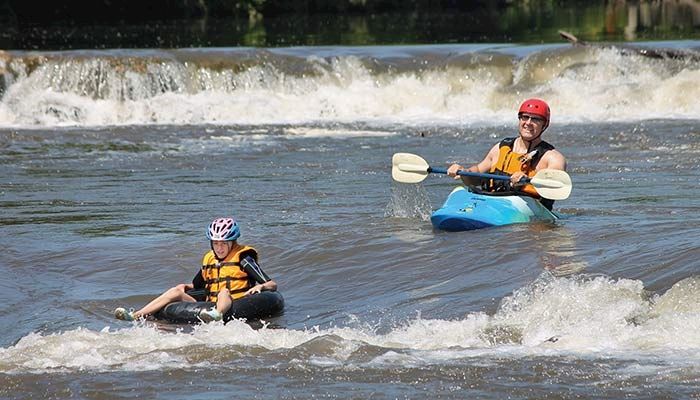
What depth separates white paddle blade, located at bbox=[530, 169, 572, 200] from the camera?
9.72m

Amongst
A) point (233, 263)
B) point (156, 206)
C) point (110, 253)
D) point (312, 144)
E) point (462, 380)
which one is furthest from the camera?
point (312, 144)

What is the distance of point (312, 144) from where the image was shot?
→ 17.6 m

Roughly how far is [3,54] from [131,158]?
773cm

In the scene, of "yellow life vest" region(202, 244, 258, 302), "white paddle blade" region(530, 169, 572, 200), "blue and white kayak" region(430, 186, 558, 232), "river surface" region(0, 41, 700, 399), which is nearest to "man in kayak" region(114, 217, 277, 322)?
"yellow life vest" region(202, 244, 258, 302)

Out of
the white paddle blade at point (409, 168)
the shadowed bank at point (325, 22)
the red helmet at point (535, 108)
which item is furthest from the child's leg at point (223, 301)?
the shadowed bank at point (325, 22)

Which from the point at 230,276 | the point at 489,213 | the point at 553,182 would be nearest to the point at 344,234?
the point at 489,213

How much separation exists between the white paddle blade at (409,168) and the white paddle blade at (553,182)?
1.29 meters

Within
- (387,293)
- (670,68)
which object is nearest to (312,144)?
(670,68)

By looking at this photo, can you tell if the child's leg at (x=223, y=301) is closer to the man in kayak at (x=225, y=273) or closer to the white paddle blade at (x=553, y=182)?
the man in kayak at (x=225, y=273)

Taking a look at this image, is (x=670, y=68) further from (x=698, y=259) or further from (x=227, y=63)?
(x=698, y=259)

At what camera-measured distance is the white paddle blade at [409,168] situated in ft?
35.6

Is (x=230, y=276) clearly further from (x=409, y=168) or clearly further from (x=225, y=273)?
(x=409, y=168)

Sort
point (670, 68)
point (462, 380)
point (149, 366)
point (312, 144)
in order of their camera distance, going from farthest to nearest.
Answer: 1. point (670, 68)
2. point (312, 144)
3. point (149, 366)
4. point (462, 380)

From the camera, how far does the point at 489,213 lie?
10.1 metres
